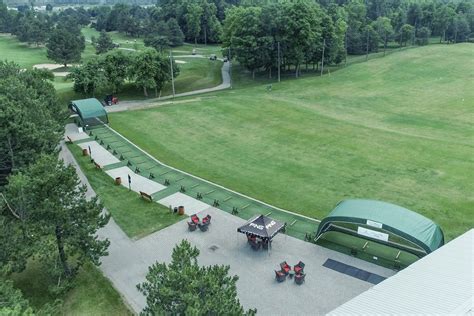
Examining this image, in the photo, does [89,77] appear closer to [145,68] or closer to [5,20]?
[145,68]

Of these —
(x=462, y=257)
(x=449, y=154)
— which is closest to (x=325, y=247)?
(x=462, y=257)

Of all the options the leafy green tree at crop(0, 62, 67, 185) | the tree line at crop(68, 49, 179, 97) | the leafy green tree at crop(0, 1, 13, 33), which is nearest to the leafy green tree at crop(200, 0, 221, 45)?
the tree line at crop(68, 49, 179, 97)

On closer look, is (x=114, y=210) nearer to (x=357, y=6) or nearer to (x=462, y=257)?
(x=462, y=257)

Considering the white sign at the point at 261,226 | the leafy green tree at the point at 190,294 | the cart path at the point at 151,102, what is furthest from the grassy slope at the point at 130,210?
the cart path at the point at 151,102

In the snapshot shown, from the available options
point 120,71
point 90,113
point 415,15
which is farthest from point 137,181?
point 415,15

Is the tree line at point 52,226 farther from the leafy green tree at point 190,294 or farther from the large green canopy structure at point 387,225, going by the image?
the large green canopy structure at point 387,225

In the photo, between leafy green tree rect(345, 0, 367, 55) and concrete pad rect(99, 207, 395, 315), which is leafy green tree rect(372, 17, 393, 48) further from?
concrete pad rect(99, 207, 395, 315)
